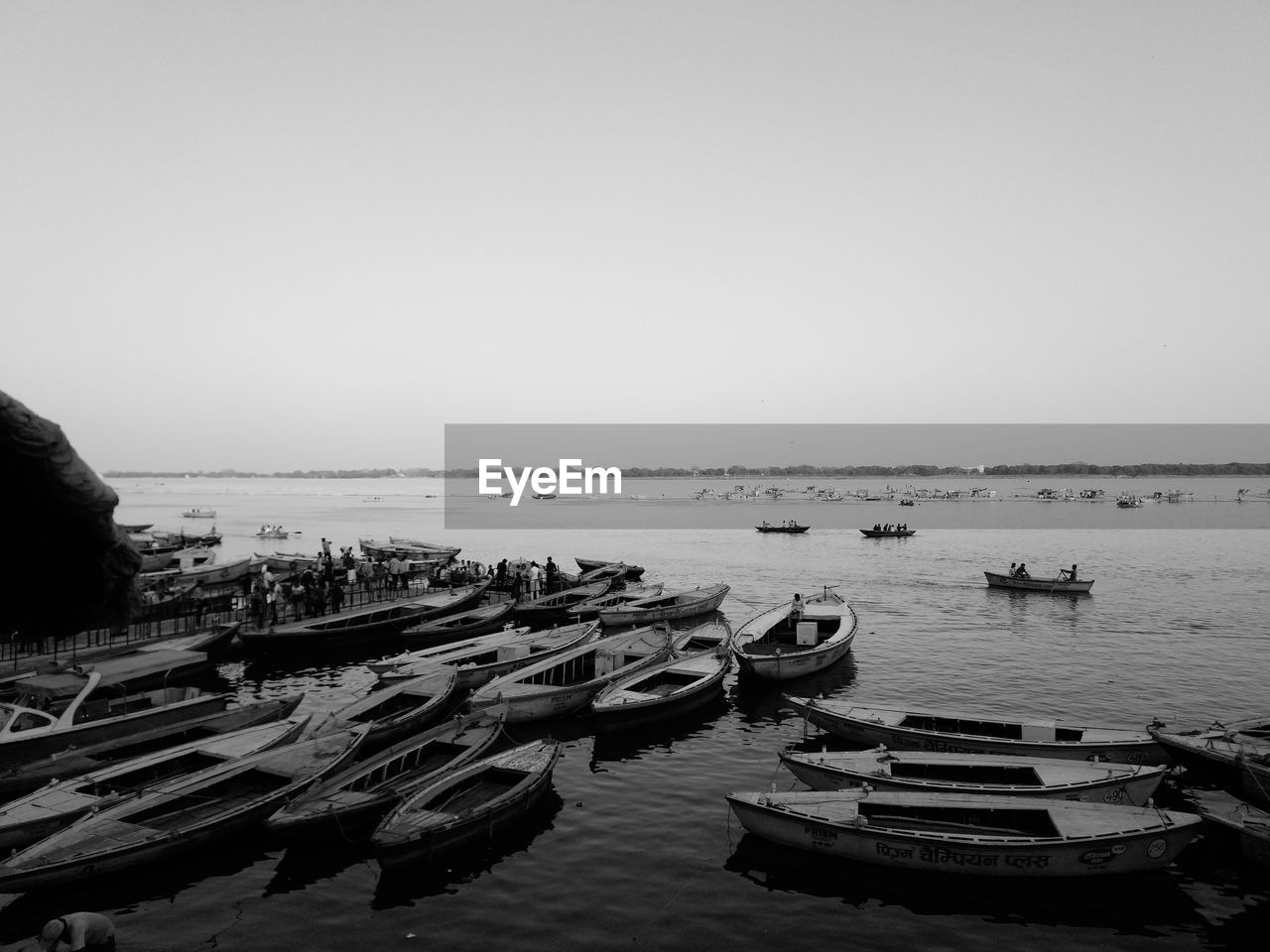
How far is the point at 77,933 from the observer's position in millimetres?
10906

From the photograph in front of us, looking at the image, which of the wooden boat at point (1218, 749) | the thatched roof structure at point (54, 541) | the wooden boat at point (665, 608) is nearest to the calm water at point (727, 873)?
the wooden boat at point (1218, 749)

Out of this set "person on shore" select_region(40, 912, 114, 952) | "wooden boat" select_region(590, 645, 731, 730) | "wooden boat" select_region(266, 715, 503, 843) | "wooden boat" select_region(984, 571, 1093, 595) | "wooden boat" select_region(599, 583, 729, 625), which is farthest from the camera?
"wooden boat" select_region(984, 571, 1093, 595)

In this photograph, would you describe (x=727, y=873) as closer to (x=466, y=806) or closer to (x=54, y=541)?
(x=466, y=806)

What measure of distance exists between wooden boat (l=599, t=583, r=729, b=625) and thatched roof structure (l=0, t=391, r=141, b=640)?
31514 mm

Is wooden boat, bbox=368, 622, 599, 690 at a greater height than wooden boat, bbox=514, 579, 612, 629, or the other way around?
wooden boat, bbox=368, 622, 599, 690

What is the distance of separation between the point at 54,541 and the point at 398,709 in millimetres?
18586

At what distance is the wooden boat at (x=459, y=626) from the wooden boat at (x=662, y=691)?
11.2m

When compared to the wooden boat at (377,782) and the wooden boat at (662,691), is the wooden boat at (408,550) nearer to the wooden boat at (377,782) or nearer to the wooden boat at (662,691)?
the wooden boat at (662,691)

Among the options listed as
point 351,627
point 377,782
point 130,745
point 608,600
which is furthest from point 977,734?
point 351,627

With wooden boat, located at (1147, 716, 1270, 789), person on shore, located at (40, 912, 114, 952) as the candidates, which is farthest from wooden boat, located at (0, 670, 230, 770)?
wooden boat, located at (1147, 716, 1270, 789)

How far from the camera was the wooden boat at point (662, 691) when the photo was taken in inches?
898

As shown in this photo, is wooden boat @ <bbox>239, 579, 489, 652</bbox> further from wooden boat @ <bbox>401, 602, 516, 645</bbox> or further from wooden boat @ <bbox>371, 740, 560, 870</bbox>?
wooden boat @ <bbox>371, 740, 560, 870</bbox>

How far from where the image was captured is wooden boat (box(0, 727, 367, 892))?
1302cm

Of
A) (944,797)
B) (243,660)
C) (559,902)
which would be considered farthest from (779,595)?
(559,902)
